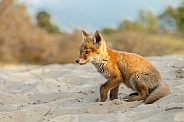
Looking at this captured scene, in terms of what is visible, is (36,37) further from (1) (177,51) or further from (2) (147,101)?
(2) (147,101)

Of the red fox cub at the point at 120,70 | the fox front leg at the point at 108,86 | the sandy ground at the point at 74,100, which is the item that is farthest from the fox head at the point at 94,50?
the sandy ground at the point at 74,100

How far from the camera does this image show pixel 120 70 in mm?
6246

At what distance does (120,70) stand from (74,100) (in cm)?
86

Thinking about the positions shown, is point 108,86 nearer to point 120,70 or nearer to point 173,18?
point 120,70

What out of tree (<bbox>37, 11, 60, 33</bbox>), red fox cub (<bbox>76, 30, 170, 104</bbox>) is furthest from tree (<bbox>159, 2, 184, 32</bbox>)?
red fox cub (<bbox>76, 30, 170, 104</bbox>)

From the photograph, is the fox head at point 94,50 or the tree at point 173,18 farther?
the tree at point 173,18

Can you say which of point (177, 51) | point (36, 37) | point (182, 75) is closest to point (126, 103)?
point (182, 75)

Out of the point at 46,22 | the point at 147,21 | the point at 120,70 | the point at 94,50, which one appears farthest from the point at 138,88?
the point at 147,21

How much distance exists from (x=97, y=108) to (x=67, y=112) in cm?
41

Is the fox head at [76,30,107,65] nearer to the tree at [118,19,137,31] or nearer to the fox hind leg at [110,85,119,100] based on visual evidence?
the fox hind leg at [110,85,119,100]

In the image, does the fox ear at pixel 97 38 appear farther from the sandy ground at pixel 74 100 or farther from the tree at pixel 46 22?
the tree at pixel 46 22

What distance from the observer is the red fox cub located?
6.00m

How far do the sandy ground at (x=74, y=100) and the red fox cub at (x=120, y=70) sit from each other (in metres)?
0.24

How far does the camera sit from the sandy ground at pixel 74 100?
5.00 meters
